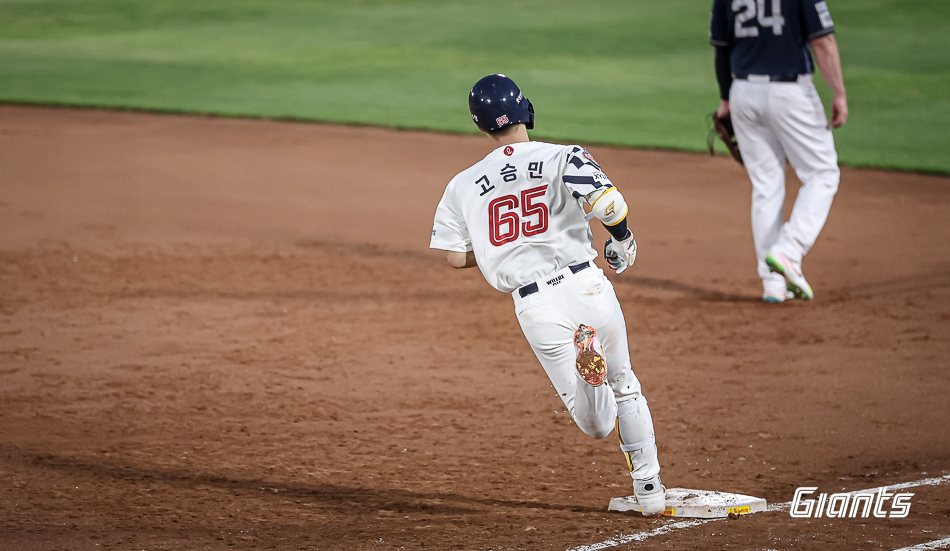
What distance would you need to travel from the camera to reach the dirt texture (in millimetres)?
4691

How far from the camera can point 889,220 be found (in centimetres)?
1003

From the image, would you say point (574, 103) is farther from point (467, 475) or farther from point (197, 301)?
point (467, 475)

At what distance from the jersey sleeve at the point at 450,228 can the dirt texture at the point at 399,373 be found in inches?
43.2

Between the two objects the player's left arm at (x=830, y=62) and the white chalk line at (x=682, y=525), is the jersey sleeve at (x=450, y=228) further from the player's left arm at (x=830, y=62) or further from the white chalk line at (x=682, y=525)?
the player's left arm at (x=830, y=62)

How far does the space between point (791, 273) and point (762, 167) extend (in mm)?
813

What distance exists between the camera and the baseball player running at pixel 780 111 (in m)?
Result: 7.63

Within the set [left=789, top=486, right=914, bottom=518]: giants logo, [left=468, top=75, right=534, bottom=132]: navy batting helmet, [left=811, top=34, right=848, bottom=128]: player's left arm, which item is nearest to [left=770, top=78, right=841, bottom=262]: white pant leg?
[left=811, top=34, right=848, bottom=128]: player's left arm

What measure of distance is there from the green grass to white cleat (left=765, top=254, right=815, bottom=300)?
4907 mm

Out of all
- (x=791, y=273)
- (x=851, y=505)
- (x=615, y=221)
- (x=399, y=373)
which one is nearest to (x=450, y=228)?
(x=615, y=221)

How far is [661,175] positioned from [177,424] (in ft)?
23.8

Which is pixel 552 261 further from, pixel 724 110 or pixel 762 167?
pixel 724 110

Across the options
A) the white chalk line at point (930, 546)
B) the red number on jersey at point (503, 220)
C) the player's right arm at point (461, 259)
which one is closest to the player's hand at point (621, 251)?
the red number on jersey at point (503, 220)

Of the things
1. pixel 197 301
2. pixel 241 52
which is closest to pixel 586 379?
pixel 197 301

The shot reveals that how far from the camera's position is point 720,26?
7898 millimetres
